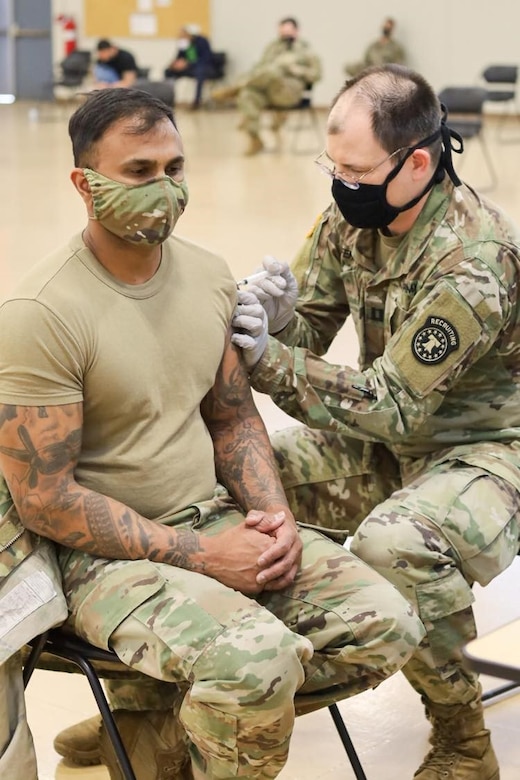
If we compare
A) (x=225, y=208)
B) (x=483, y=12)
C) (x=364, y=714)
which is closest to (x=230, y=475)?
(x=364, y=714)

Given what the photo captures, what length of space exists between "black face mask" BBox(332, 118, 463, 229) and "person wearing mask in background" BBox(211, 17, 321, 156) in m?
12.0

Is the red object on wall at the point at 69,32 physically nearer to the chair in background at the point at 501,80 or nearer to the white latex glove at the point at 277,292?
the chair in background at the point at 501,80

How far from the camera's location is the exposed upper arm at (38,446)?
2.05 m

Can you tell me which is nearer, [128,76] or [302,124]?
[302,124]

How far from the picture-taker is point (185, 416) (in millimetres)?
2268

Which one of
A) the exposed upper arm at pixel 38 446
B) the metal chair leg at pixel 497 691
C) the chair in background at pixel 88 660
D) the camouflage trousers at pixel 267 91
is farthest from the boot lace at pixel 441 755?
the camouflage trousers at pixel 267 91

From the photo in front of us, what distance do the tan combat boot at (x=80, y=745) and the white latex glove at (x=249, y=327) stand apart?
0.87 meters

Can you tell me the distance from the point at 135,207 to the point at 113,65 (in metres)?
16.9

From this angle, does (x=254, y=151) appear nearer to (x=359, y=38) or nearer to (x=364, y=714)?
(x=359, y=38)

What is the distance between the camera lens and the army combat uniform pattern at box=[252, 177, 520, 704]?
97.1 inches

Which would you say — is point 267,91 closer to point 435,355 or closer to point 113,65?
point 113,65

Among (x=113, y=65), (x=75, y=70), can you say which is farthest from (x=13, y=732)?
(x=75, y=70)

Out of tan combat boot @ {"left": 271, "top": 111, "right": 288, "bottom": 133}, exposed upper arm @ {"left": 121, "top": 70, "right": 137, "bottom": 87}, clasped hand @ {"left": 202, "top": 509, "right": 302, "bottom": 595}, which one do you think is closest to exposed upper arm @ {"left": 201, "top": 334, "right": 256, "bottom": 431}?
clasped hand @ {"left": 202, "top": 509, "right": 302, "bottom": 595}

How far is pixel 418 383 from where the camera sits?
262 cm
